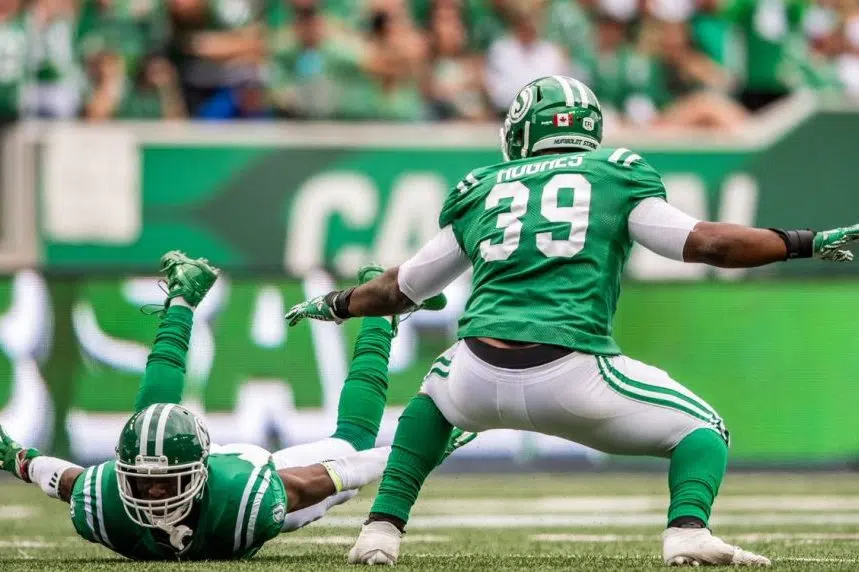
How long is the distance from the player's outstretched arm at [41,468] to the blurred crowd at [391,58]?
6.59m

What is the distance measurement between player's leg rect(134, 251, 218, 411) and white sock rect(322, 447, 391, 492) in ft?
2.12

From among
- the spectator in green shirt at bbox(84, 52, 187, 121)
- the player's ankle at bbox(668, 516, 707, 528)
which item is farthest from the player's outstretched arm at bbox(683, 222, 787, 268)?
the spectator in green shirt at bbox(84, 52, 187, 121)

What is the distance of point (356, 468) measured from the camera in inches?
230

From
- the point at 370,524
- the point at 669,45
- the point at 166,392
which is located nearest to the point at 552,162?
the point at 370,524

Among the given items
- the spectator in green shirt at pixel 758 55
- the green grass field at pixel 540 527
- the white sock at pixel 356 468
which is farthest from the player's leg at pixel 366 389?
the spectator in green shirt at pixel 758 55

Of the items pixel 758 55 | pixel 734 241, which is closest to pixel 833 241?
pixel 734 241

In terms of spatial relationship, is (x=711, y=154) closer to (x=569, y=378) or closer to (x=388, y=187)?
(x=388, y=187)

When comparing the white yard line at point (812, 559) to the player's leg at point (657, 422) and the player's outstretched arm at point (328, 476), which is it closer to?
the player's leg at point (657, 422)

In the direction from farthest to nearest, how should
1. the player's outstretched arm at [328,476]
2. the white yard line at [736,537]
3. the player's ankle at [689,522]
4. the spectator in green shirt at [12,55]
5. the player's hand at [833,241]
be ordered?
the spectator in green shirt at [12,55]
the white yard line at [736,537]
the player's outstretched arm at [328,476]
the player's ankle at [689,522]
the player's hand at [833,241]

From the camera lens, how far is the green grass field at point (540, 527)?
18.0 ft

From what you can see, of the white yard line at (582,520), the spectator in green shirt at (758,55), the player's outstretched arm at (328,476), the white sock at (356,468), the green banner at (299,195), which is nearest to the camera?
the player's outstretched arm at (328,476)

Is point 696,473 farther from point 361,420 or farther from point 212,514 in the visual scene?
point 361,420

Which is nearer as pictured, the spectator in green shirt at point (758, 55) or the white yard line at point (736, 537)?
the white yard line at point (736, 537)

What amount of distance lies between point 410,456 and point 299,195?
7551 mm
